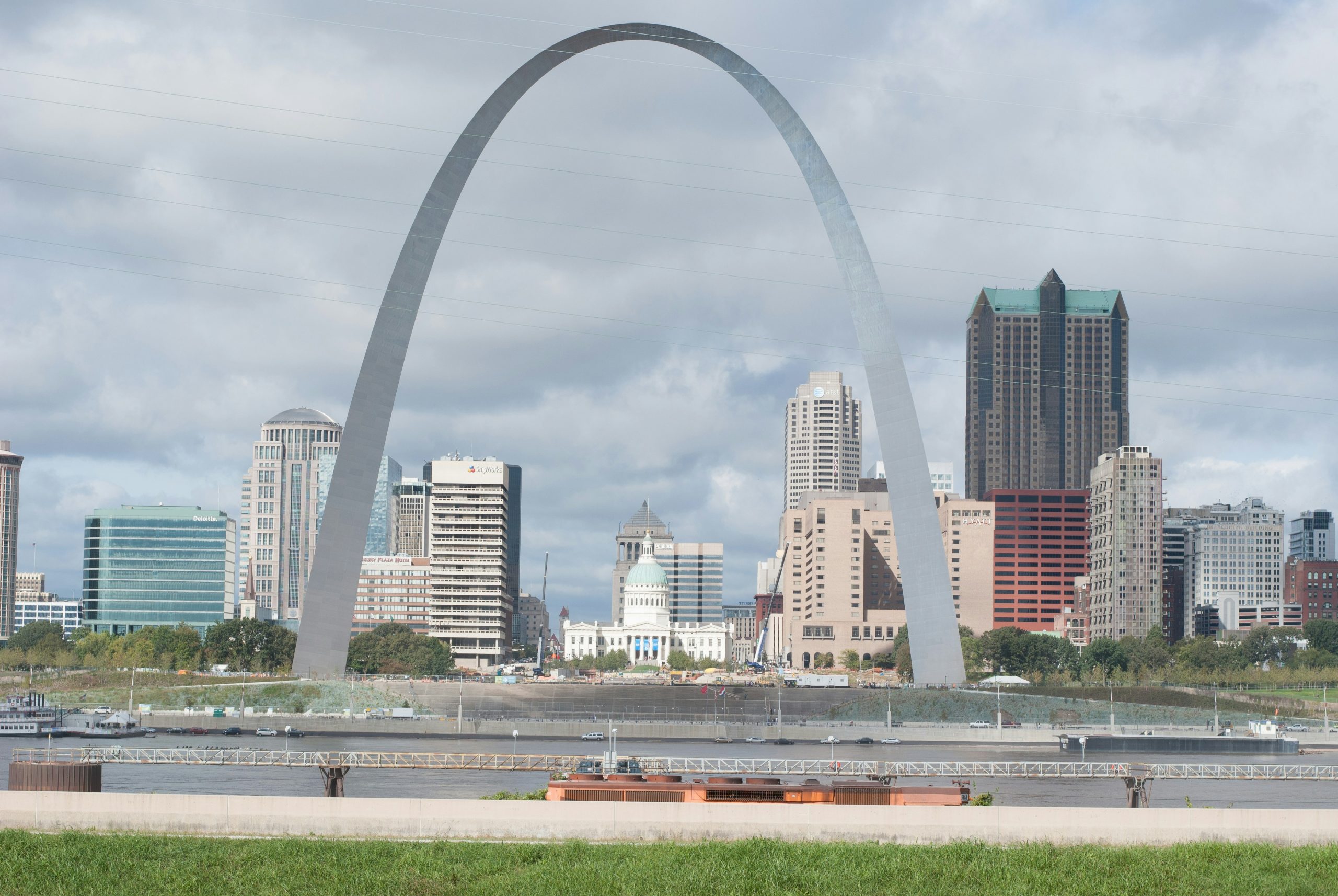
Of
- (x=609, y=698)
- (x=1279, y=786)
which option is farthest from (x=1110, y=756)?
(x=609, y=698)

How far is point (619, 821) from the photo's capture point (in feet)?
104

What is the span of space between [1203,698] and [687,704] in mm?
43159

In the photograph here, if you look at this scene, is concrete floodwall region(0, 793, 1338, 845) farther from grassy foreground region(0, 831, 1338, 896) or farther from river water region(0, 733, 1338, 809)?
river water region(0, 733, 1338, 809)

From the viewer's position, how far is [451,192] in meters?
85.0

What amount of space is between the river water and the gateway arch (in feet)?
30.2

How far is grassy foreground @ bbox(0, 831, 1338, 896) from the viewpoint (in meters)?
25.7

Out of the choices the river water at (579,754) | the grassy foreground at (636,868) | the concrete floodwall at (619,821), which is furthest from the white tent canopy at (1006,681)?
the grassy foreground at (636,868)

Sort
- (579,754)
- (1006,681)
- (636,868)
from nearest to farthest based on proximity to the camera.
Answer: (636,868), (579,754), (1006,681)

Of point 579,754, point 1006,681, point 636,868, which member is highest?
point 636,868

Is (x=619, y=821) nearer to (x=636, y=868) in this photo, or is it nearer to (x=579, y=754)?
(x=636, y=868)

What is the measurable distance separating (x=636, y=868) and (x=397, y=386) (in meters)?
62.4

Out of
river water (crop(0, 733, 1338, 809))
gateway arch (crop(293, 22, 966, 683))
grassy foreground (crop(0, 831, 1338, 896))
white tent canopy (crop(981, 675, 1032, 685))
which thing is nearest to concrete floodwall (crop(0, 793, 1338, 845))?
grassy foreground (crop(0, 831, 1338, 896))

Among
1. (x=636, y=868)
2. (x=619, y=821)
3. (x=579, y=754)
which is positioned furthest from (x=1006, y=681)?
(x=636, y=868)

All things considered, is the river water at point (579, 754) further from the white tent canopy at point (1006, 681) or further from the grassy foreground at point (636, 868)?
the white tent canopy at point (1006, 681)
